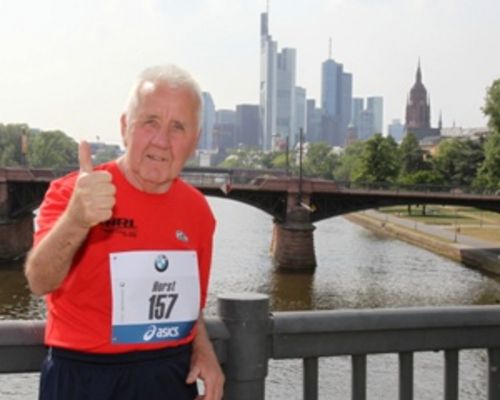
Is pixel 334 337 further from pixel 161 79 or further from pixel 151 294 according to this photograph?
pixel 161 79

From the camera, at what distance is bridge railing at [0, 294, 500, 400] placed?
10.0 feet

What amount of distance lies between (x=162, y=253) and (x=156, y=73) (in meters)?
0.59

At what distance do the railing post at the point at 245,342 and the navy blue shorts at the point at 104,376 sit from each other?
52cm

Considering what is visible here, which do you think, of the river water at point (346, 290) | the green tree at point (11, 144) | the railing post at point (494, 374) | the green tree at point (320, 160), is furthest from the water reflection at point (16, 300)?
the green tree at point (320, 160)

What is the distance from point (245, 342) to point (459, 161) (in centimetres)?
8098

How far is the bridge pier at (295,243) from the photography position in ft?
128

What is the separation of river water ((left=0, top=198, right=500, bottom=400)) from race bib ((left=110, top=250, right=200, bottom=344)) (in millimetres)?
11581

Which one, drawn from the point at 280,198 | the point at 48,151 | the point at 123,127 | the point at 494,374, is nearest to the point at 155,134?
the point at 123,127

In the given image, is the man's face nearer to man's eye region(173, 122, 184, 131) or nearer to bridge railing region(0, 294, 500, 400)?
man's eye region(173, 122, 184, 131)

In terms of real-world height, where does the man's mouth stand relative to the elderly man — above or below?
above

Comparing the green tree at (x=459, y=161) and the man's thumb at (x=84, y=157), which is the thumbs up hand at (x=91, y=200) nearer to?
the man's thumb at (x=84, y=157)

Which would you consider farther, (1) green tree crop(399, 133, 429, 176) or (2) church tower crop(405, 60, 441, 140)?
(2) church tower crop(405, 60, 441, 140)

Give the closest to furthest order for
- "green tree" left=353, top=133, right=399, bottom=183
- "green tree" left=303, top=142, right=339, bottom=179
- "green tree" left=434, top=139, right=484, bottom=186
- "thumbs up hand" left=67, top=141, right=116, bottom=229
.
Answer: "thumbs up hand" left=67, top=141, right=116, bottom=229
"green tree" left=353, top=133, right=399, bottom=183
"green tree" left=434, top=139, right=484, bottom=186
"green tree" left=303, top=142, right=339, bottom=179

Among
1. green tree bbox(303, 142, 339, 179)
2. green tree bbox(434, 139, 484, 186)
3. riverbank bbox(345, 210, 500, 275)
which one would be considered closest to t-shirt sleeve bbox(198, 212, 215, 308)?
riverbank bbox(345, 210, 500, 275)
